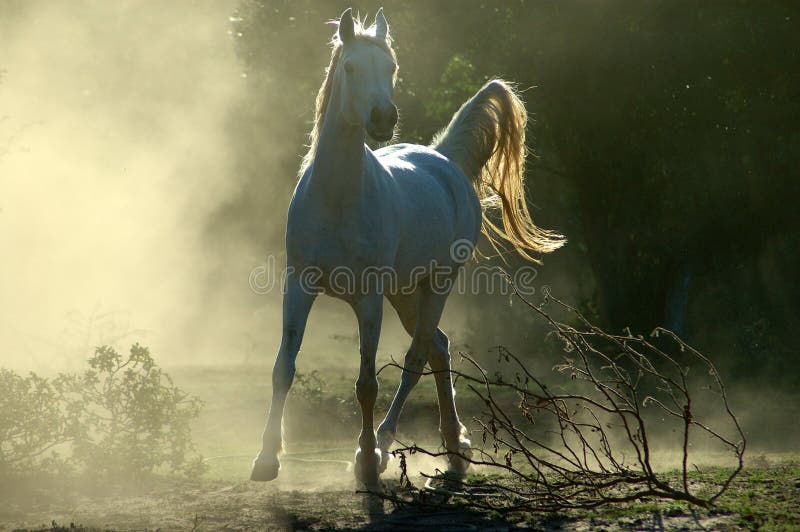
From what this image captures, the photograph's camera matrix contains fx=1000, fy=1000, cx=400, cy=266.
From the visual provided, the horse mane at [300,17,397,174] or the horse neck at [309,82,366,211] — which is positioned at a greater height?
the horse mane at [300,17,397,174]

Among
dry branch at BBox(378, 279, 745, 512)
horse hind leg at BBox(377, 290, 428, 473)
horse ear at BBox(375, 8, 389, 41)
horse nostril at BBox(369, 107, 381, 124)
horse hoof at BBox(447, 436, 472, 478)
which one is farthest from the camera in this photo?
horse hoof at BBox(447, 436, 472, 478)

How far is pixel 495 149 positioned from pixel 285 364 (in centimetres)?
378

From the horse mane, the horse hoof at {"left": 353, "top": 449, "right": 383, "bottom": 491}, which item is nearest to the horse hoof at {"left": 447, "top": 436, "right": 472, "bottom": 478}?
the horse hoof at {"left": 353, "top": 449, "right": 383, "bottom": 491}

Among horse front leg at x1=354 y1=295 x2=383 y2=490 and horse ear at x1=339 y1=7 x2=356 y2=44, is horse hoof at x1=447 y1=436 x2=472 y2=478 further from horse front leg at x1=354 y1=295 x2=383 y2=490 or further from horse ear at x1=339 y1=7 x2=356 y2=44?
horse ear at x1=339 y1=7 x2=356 y2=44

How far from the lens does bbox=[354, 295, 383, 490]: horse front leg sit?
6.35 meters

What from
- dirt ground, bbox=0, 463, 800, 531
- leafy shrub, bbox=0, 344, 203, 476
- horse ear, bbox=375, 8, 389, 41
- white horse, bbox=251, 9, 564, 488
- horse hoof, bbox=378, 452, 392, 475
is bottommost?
dirt ground, bbox=0, 463, 800, 531

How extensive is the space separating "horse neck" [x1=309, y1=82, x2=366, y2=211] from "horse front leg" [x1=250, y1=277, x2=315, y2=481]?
570mm

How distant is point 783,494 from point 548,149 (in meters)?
11.9

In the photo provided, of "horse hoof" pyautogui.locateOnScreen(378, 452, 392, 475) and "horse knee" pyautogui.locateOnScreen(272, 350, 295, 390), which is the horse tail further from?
"horse knee" pyautogui.locateOnScreen(272, 350, 295, 390)

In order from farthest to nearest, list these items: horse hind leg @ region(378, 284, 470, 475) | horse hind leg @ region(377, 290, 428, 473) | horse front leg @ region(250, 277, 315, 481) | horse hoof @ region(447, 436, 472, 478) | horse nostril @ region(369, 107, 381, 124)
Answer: horse hind leg @ region(378, 284, 470, 475) < horse hoof @ region(447, 436, 472, 478) < horse hind leg @ region(377, 290, 428, 473) < horse front leg @ region(250, 277, 315, 481) < horse nostril @ region(369, 107, 381, 124)

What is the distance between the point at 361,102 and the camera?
19.6 ft

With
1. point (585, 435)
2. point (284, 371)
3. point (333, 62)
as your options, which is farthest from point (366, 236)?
point (585, 435)

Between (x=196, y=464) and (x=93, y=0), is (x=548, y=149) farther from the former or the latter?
(x=93, y=0)

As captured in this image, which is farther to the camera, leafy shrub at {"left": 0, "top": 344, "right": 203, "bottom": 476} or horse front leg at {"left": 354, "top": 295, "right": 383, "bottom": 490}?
leafy shrub at {"left": 0, "top": 344, "right": 203, "bottom": 476}
